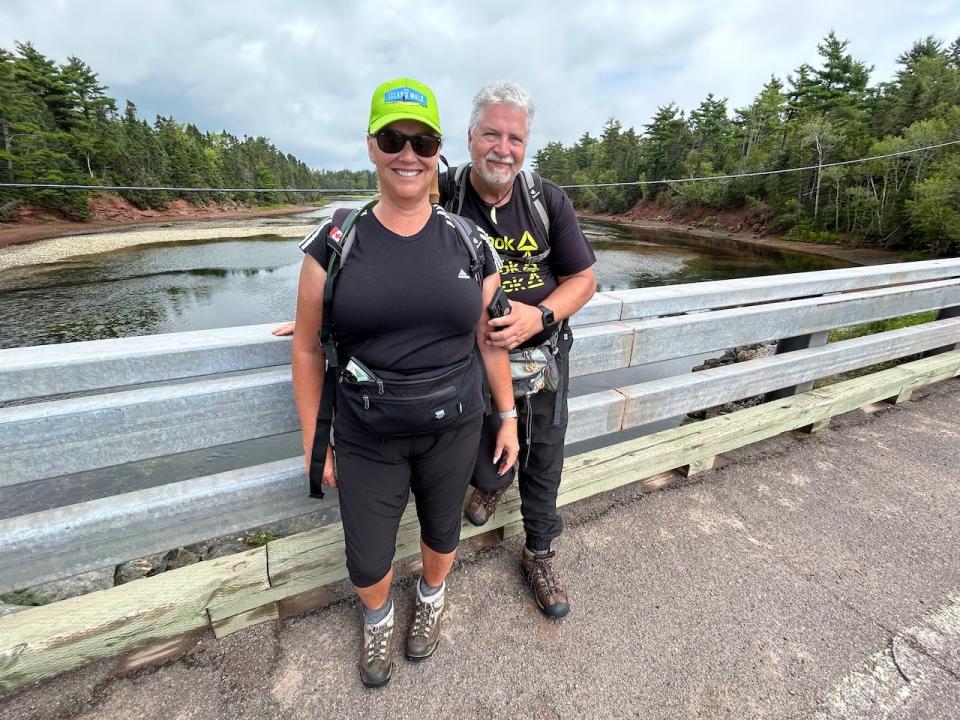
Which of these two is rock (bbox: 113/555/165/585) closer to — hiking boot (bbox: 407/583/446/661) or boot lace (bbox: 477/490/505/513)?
hiking boot (bbox: 407/583/446/661)

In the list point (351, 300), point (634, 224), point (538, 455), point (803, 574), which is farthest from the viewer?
point (634, 224)

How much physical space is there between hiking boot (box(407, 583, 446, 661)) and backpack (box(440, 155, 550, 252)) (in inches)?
60.3

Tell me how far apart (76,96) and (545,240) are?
2613 inches

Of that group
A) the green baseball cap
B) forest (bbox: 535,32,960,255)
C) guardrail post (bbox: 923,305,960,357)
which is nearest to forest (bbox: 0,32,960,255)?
forest (bbox: 535,32,960,255)

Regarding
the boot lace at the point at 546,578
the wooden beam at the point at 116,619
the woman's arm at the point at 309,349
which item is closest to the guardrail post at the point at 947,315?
the boot lace at the point at 546,578

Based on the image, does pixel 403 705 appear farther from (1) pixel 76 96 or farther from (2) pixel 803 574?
(1) pixel 76 96

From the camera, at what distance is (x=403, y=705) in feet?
5.35

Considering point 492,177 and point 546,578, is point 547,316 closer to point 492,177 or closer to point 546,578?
point 492,177

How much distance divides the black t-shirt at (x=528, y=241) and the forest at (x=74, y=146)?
156 feet

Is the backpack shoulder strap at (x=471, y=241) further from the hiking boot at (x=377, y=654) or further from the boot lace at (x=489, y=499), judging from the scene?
A: the hiking boot at (x=377, y=654)

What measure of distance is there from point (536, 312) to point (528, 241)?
29 centimetres

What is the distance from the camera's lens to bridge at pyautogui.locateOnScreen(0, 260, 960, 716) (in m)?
1.51

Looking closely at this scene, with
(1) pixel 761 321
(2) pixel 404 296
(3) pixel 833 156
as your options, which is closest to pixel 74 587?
(2) pixel 404 296

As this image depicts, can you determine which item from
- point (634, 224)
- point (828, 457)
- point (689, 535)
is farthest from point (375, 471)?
point (634, 224)
